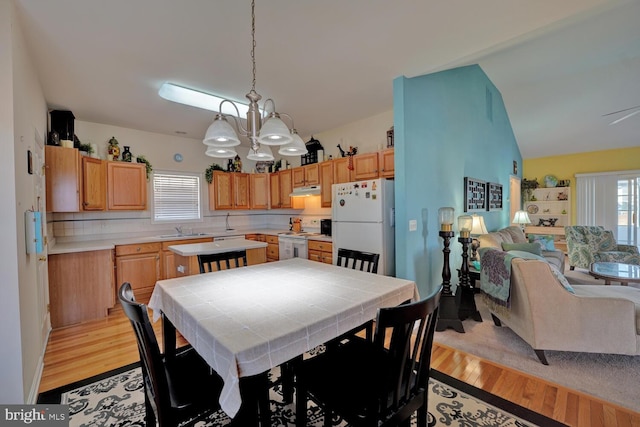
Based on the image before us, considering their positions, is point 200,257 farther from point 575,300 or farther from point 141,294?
point 575,300

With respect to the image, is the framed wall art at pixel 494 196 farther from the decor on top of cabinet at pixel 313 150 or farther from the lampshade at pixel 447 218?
the decor on top of cabinet at pixel 313 150

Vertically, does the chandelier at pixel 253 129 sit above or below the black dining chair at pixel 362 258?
above

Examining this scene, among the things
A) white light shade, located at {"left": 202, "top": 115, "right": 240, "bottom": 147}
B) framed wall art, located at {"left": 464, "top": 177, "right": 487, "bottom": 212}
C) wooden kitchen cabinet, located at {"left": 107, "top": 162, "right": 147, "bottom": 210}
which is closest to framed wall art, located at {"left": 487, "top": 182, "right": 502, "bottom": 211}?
framed wall art, located at {"left": 464, "top": 177, "right": 487, "bottom": 212}

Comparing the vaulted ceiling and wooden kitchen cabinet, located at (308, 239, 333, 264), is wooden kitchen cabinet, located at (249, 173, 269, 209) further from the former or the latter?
wooden kitchen cabinet, located at (308, 239, 333, 264)

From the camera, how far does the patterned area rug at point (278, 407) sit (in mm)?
1689

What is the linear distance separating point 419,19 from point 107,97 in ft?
11.3

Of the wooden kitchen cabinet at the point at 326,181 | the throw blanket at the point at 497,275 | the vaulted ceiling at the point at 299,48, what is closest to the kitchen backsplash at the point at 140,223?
the wooden kitchen cabinet at the point at 326,181

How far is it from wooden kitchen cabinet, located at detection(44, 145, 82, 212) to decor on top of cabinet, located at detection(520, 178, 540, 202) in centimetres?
907

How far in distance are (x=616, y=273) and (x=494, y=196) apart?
2243 mm

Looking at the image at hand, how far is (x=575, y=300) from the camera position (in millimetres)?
2178

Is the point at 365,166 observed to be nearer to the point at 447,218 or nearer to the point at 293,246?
the point at 447,218

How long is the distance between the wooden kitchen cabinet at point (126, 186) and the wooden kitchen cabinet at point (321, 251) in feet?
8.67

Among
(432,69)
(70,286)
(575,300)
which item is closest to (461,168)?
(432,69)

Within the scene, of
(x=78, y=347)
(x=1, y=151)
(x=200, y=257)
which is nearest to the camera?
(x=1, y=151)
